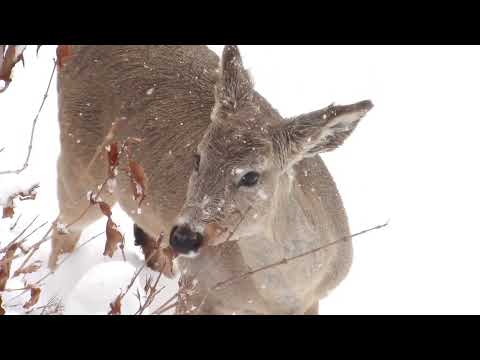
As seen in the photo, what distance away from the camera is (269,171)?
3549mm

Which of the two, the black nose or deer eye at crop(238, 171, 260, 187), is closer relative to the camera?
the black nose

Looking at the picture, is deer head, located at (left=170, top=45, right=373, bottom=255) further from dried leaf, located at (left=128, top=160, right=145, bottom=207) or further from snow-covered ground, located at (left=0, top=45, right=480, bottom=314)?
snow-covered ground, located at (left=0, top=45, right=480, bottom=314)

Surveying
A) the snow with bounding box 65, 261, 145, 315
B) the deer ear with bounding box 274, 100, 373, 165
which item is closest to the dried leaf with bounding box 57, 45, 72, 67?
the deer ear with bounding box 274, 100, 373, 165

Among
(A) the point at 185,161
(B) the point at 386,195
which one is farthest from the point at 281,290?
(B) the point at 386,195

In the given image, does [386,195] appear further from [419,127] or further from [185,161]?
[185,161]

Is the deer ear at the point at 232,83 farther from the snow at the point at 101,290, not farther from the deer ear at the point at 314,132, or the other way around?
the snow at the point at 101,290

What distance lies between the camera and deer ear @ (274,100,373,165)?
3338mm

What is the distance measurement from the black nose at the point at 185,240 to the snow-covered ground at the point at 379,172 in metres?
1.08

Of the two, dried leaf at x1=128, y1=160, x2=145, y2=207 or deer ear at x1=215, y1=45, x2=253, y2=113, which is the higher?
deer ear at x1=215, y1=45, x2=253, y2=113

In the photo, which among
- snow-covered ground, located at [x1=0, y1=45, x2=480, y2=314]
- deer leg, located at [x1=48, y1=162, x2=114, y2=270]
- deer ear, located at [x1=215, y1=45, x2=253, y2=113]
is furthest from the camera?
snow-covered ground, located at [x1=0, y1=45, x2=480, y2=314]

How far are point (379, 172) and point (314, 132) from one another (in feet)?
16.7

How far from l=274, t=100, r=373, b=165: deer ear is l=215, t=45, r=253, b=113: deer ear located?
417 mm
